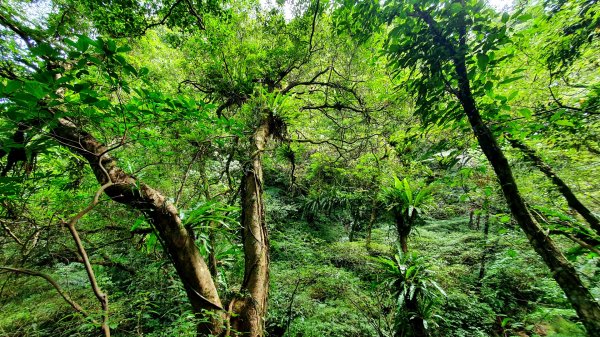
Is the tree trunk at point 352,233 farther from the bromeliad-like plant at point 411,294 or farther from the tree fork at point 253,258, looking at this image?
the tree fork at point 253,258

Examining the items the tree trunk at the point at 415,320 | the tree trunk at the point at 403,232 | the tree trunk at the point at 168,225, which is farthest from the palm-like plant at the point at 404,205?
the tree trunk at the point at 168,225

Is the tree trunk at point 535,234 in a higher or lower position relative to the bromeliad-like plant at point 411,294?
higher

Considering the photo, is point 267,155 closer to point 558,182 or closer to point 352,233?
point 558,182

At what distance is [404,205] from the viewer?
12.8ft

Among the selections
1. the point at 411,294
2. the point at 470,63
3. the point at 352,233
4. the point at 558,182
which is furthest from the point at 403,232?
the point at 352,233

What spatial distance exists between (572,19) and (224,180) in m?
5.40

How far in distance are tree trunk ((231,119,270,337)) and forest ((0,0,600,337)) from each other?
0.02 meters

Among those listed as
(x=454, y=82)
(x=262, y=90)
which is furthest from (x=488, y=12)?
(x=262, y=90)

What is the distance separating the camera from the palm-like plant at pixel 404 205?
379cm

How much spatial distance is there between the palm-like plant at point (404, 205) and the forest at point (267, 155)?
0.12ft

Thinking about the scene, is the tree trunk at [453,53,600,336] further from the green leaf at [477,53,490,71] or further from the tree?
the green leaf at [477,53,490,71]

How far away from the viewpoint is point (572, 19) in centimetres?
164

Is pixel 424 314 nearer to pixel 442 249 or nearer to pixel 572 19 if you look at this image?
pixel 572 19

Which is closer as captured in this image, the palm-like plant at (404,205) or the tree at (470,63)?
the tree at (470,63)
